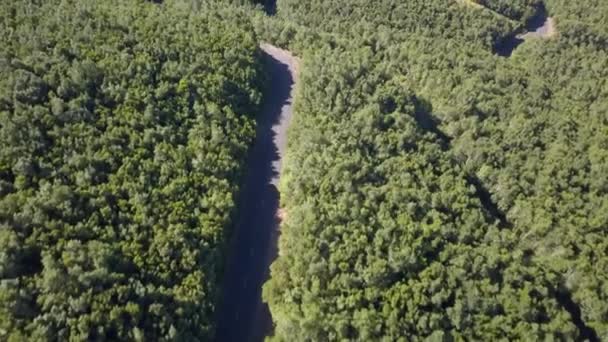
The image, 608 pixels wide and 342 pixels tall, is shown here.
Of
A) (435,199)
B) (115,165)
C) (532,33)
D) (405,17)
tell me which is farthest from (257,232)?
(532,33)

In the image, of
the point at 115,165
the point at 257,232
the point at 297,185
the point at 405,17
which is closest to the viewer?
the point at 115,165

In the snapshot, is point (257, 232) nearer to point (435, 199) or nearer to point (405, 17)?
point (435, 199)

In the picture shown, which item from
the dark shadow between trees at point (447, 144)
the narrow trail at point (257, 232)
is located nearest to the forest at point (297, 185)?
the dark shadow between trees at point (447, 144)

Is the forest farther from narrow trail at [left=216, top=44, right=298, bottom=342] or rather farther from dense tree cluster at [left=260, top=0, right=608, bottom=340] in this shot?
narrow trail at [left=216, top=44, right=298, bottom=342]

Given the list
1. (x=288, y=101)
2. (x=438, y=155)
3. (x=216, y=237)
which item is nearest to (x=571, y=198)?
(x=438, y=155)

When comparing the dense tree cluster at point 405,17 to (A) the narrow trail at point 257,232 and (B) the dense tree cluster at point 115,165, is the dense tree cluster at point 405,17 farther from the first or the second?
(B) the dense tree cluster at point 115,165
